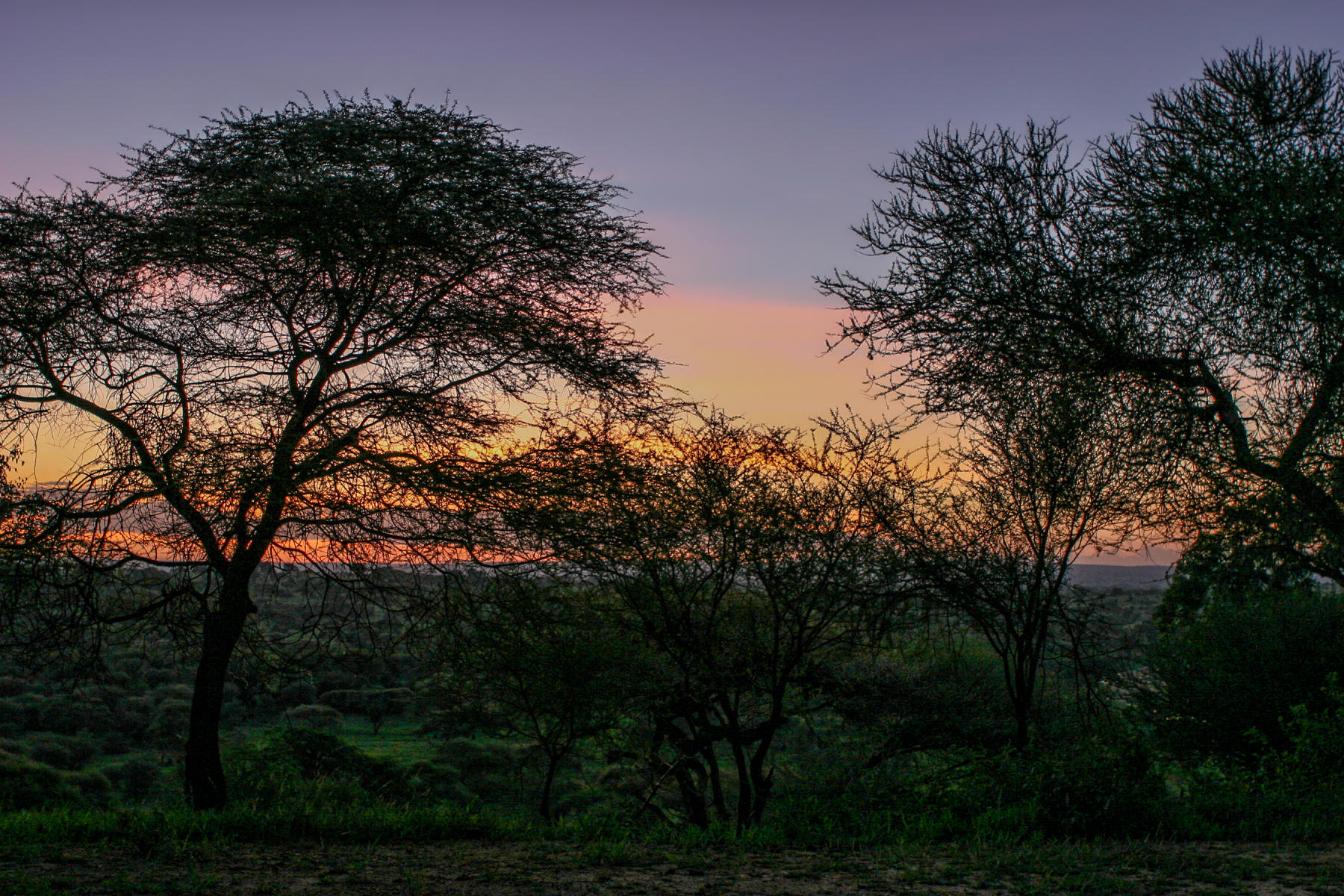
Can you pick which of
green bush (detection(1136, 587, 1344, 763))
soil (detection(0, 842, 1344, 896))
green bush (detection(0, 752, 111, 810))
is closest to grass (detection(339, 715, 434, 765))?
green bush (detection(0, 752, 111, 810))

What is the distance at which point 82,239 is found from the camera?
11227 mm

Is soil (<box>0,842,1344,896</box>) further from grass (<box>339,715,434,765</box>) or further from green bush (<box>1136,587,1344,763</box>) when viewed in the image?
grass (<box>339,715,434,765</box>)

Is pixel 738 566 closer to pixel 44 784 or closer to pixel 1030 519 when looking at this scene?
pixel 1030 519

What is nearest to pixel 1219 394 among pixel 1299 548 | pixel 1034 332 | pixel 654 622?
pixel 1034 332

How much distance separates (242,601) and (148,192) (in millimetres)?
5012

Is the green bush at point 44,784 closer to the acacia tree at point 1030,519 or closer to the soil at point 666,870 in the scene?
the soil at point 666,870

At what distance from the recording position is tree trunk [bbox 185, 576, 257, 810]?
34.3 ft

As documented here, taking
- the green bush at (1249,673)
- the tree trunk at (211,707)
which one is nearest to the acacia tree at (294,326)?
the tree trunk at (211,707)

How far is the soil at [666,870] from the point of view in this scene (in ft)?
18.8

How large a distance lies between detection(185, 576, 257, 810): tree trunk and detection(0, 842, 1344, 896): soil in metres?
3.61

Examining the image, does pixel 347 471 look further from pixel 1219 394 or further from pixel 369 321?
pixel 1219 394

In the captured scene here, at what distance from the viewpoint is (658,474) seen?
1204cm

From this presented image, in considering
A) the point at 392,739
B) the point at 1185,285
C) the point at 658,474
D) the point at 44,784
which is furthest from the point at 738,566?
the point at 392,739

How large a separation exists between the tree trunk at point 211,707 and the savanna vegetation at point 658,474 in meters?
0.03
